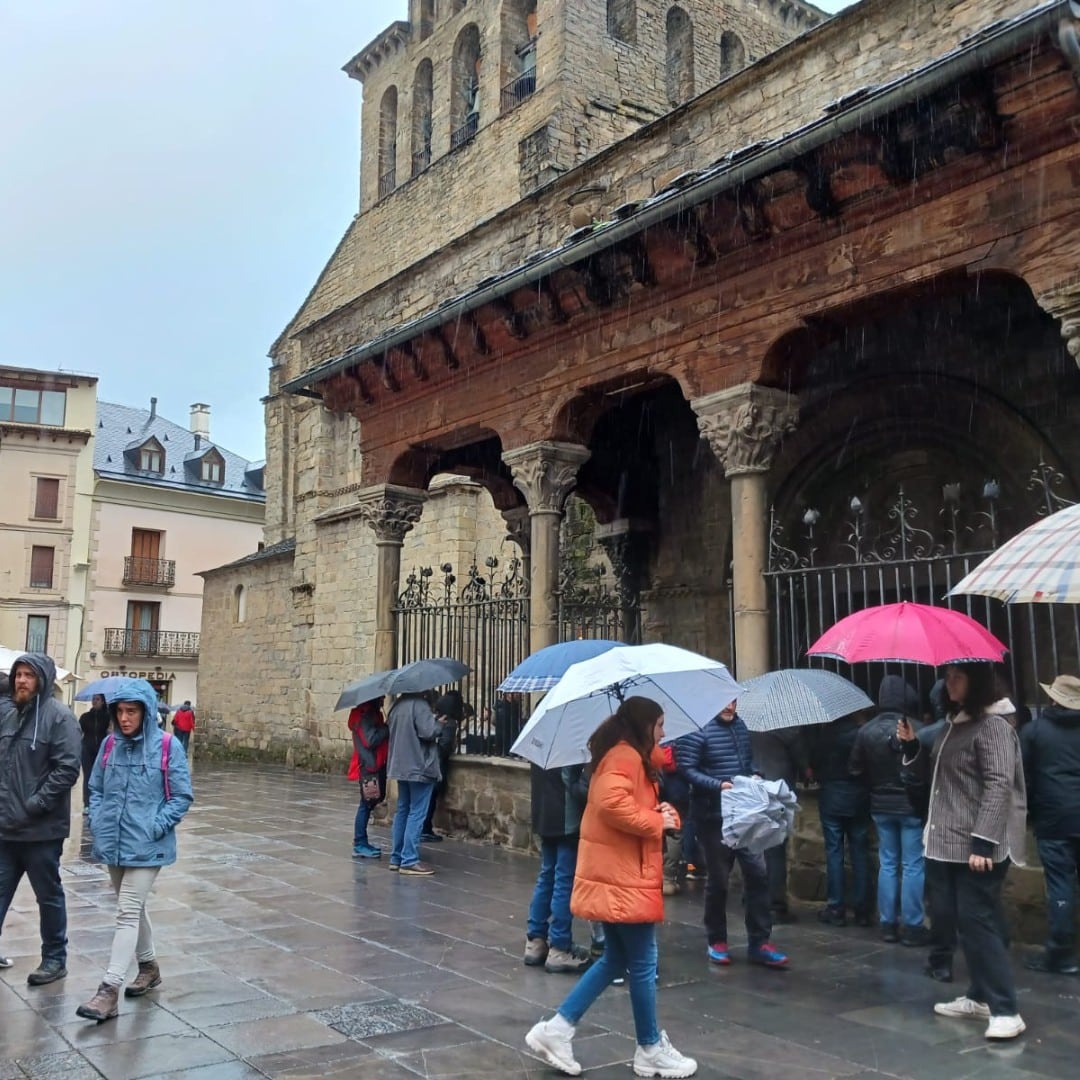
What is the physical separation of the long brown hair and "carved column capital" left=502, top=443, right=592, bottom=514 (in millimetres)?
5509

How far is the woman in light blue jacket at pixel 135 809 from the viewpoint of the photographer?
476 centimetres

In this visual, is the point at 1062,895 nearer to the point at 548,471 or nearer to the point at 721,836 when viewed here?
the point at 721,836

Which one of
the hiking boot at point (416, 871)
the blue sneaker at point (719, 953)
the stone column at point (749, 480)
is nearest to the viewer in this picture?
the blue sneaker at point (719, 953)

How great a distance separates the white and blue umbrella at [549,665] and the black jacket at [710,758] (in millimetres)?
728

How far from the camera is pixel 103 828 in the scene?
4.79 metres

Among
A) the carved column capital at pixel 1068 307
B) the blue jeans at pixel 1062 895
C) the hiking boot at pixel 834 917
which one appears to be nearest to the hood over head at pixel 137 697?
the hiking boot at pixel 834 917

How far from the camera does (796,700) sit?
620 centimetres

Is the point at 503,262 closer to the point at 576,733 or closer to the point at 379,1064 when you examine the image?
the point at 576,733

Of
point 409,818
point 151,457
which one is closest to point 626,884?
point 409,818

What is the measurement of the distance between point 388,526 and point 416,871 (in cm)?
432

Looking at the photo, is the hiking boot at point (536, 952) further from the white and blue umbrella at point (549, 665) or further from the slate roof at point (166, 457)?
the slate roof at point (166, 457)

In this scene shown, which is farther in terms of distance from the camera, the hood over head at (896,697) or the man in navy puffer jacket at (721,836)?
the hood over head at (896,697)

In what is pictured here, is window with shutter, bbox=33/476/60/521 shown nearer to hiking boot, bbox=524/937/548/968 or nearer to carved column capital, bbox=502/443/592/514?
carved column capital, bbox=502/443/592/514

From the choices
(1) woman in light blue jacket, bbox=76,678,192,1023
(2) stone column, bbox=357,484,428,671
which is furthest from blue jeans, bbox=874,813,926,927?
(2) stone column, bbox=357,484,428,671
